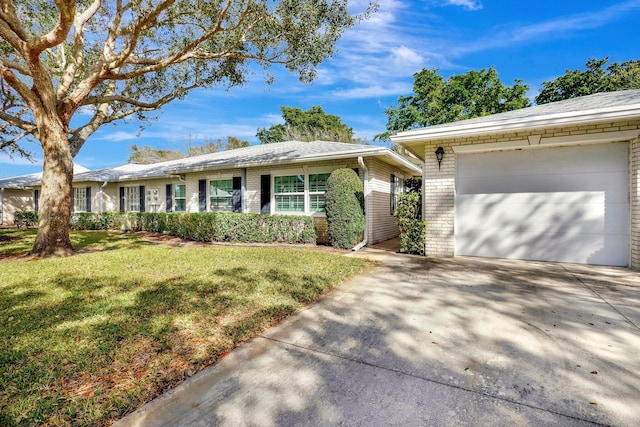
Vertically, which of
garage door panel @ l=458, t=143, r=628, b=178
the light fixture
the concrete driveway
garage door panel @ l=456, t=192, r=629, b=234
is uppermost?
the light fixture

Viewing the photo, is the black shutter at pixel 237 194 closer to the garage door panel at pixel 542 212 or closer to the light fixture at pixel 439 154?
the light fixture at pixel 439 154

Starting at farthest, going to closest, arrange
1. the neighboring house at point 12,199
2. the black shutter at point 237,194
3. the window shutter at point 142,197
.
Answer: the neighboring house at point 12,199 → the window shutter at point 142,197 → the black shutter at point 237,194

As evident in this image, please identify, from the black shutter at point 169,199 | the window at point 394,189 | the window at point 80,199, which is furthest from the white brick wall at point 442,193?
the window at point 80,199

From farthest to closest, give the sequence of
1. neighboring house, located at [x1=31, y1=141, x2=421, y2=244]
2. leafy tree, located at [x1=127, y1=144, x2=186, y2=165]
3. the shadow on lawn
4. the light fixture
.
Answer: leafy tree, located at [x1=127, y1=144, x2=186, y2=165] < neighboring house, located at [x1=31, y1=141, x2=421, y2=244] < the light fixture < the shadow on lawn

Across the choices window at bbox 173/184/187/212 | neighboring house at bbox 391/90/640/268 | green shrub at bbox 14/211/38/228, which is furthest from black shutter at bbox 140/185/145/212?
neighboring house at bbox 391/90/640/268

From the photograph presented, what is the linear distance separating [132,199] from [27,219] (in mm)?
6666

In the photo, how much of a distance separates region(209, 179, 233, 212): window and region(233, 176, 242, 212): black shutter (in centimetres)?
34

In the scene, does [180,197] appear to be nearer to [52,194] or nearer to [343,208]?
[52,194]

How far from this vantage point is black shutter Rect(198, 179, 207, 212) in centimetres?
1236

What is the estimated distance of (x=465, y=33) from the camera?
11.8m

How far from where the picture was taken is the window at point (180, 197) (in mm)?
13516

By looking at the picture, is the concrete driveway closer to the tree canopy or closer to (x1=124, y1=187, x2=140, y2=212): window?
(x1=124, y1=187, x2=140, y2=212): window

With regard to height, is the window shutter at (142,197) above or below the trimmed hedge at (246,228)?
above

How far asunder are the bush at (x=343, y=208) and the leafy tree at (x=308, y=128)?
83.4 ft
